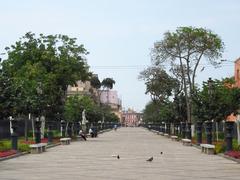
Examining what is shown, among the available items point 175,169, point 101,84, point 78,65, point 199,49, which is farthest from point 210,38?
point 101,84

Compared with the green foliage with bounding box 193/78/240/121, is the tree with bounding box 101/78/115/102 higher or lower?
higher

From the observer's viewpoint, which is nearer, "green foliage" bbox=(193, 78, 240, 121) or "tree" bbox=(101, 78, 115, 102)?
"green foliage" bbox=(193, 78, 240, 121)

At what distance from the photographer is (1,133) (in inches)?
1866

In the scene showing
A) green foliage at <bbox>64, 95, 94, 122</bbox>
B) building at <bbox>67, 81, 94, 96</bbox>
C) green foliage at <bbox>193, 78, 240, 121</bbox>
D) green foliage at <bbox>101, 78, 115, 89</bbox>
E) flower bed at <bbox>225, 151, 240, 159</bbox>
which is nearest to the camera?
flower bed at <bbox>225, 151, 240, 159</bbox>

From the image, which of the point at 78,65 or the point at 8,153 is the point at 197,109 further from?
the point at 8,153

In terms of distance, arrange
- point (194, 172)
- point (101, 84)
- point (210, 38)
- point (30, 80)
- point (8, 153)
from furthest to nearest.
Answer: point (101, 84) → point (210, 38) → point (30, 80) → point (8, 153) → point (194, 172)

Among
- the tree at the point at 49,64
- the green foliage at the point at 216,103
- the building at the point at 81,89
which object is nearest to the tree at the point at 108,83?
the building at the point at 81,89

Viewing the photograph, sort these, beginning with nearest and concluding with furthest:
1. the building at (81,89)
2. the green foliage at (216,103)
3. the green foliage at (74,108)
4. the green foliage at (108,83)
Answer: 1. the green foliage at (216,103)
2. the green foliage at (74,108)
3. the building at (81,89)
4. the green foliage at (108,83)

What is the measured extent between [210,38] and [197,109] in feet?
46.8

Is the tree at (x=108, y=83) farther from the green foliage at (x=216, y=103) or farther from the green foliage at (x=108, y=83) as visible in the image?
the green foliage at (x=216, y=103)

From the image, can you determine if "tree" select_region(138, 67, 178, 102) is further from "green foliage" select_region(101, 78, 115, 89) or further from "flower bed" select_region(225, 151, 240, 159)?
"green foliage" select_region(101, 78, 115, 89)

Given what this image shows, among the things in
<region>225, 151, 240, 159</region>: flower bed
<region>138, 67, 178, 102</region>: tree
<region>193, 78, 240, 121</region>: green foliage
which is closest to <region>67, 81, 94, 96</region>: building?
<region>138, 67, 178, 102</region>: tree

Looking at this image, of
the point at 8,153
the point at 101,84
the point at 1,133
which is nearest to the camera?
the point at 8,153

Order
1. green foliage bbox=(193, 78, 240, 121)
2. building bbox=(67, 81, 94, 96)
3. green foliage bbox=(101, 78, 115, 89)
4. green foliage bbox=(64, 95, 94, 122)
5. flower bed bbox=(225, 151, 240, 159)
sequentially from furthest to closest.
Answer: green foliage bbox=(101, 78, 115, 89), building bbox=(67, 81, 94, 96), green foliage bbox=(64, 95, 94, 122), green foliage bbox=(193, 78, 240, 121), flower bed bbox=(225, 151, 240, 159)
